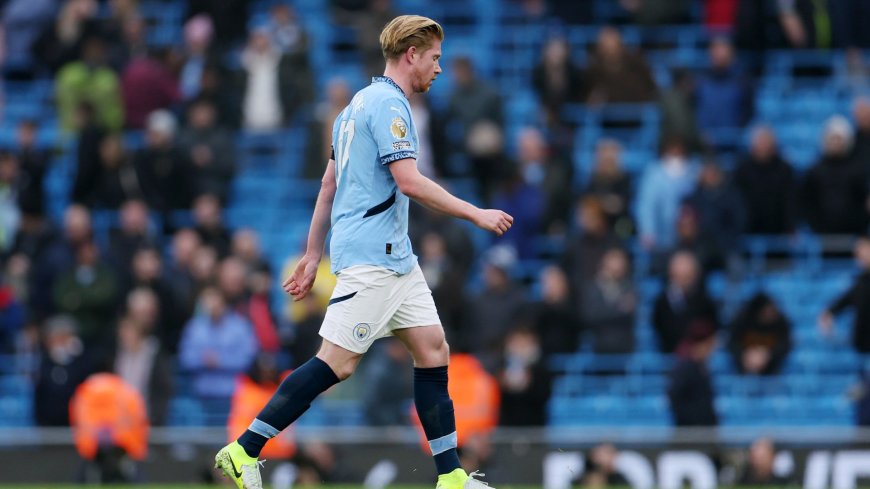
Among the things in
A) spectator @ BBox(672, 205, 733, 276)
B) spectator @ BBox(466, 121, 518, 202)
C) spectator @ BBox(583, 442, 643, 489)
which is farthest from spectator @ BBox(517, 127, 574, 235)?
spectator @ BBox(583, 442, 643, 489)

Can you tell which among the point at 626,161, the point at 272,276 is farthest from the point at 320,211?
the point at 626,161

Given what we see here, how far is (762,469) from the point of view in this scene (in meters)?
13.3

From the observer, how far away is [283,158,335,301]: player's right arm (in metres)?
7.86

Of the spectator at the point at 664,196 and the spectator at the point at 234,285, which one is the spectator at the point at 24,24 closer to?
the spectator at the point at 234,285

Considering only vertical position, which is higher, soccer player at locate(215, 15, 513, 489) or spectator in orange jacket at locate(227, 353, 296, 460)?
soccer player at locate(215, 15, 513, 489)

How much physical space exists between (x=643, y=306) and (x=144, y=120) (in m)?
6.39

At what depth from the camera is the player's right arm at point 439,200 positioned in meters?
7.18

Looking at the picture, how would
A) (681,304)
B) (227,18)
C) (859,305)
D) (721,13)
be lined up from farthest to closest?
(227,18), (721,13), (681,304), (859,305)

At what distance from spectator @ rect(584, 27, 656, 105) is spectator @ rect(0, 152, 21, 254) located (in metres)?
6.70

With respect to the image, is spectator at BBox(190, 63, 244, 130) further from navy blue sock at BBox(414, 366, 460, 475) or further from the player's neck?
navy blue sock at BBox(414, 366, 460, 475)

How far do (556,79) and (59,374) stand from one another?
664cm

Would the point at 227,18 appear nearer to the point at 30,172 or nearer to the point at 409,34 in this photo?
the point at 30,172

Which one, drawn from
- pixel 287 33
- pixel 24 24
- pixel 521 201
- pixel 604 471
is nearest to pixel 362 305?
pixel 604 471

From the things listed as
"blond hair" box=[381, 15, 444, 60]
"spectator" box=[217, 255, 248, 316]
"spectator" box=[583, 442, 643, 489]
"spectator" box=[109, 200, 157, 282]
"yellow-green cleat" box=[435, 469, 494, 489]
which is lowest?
"spectator" box=[583, 442, 643, 489]
